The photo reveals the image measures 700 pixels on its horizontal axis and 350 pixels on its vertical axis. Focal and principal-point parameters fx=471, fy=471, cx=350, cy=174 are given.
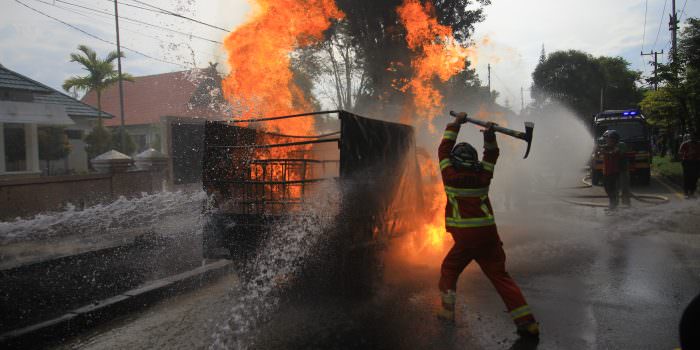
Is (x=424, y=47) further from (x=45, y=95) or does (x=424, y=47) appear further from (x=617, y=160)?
(x=45, y=95)

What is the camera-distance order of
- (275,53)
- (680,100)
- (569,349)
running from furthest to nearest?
(680,100), (275,53), (569,349)

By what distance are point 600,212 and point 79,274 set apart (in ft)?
34.9

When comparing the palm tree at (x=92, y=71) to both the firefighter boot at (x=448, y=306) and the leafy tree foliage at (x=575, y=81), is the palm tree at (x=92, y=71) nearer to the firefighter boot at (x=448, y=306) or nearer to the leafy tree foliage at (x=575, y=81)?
the firefighter boot at (x=448, y=306)

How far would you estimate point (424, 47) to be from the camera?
1463 centimetres

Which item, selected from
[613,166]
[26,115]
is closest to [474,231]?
[613,166]

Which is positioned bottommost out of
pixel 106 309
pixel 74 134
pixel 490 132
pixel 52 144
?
pixel 106 309

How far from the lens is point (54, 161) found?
24.8 metres

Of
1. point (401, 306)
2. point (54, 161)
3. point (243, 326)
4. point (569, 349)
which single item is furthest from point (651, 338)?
point (54, 161)

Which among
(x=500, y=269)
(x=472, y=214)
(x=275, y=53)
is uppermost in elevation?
(x=275, y=53)

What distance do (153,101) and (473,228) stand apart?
129 feet

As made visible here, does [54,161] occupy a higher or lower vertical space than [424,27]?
lower

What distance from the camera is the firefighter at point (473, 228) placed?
165 inches

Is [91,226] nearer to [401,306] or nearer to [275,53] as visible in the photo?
[275,53]

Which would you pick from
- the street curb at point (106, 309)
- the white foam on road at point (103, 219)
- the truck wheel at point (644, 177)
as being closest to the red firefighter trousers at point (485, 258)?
the street curb at point (106, 309)
